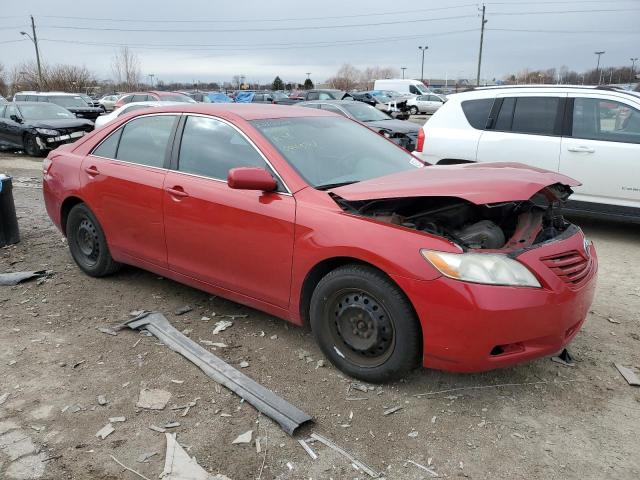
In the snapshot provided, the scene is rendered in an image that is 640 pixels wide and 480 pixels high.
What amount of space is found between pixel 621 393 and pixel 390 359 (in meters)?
1.41

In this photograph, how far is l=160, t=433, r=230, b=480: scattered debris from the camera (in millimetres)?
2516

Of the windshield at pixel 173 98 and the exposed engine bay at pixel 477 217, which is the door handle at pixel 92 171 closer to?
the exposed engine bay at pixel 477 217

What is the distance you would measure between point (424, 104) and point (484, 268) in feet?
120

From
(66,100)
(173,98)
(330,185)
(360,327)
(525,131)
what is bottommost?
(360,327)

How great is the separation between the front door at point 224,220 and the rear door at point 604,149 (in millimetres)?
4281

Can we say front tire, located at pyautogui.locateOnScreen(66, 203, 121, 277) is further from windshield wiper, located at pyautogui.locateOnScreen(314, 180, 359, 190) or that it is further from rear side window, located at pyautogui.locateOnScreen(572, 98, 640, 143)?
rear side window, located at pyautogui.locateOnScreen(572, 98, 640, 143)

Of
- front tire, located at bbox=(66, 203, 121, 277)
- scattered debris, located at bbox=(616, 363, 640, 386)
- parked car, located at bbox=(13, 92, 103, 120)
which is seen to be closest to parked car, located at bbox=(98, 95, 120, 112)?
parked car, located at bbox=(13, 92, 103, 120)

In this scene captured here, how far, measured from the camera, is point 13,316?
4316 mm

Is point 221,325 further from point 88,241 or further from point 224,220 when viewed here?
point 88,241

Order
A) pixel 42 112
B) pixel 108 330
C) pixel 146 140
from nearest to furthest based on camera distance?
pixel 108 330
pixel 146 140
pixel 42 112

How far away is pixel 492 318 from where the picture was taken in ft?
9.00

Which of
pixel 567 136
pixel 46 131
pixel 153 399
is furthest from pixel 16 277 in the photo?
pixel 46 131

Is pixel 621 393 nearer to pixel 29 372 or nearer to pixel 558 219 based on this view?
pixel 558 219

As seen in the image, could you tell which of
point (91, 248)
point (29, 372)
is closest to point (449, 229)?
point (29, 372)
